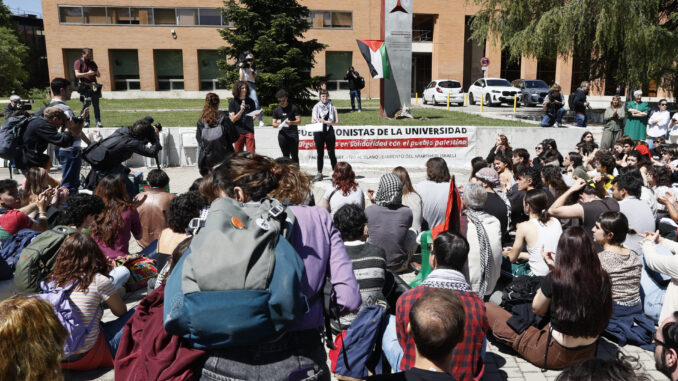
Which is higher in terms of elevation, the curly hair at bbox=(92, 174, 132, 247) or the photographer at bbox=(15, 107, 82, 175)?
the photographer at bbox=(15, 107, 82, 175)

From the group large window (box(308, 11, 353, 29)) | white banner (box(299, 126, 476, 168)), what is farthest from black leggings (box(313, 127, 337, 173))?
large window (box(308, 11, 353, 29))

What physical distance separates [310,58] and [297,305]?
67.7 ft

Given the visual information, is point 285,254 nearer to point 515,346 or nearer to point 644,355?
point 515,346

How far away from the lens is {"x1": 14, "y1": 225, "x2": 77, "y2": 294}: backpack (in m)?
4.10

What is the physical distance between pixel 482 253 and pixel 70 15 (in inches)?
1614

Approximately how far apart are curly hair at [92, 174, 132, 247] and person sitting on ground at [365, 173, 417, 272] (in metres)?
2.82

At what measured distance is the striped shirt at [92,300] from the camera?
3.84 meters

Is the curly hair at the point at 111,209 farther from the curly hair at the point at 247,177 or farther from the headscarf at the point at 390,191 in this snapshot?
the curly hair at the point at 247,177

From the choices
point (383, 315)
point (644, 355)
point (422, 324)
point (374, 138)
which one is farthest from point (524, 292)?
point (374, 138)

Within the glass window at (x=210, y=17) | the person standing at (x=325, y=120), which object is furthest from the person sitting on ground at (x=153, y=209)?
the glass window at (x=210, y=17)

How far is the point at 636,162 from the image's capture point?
8398 millimetres

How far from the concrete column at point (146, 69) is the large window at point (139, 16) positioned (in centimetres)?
220

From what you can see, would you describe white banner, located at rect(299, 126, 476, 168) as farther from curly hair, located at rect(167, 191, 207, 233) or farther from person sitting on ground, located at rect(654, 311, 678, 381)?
person sitting on ground, located at rect(654, 311, 678, 381)

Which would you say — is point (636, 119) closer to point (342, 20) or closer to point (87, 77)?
point (87, 77)
